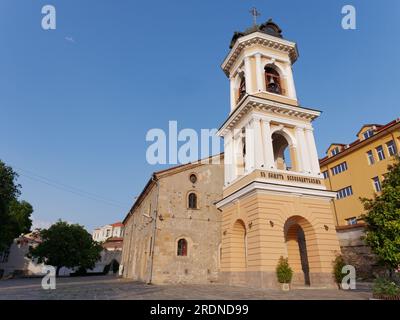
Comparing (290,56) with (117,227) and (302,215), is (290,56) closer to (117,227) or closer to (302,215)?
(302,215)

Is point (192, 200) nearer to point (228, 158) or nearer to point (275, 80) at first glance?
point (228, 158)

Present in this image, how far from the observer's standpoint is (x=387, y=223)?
10.6 meters

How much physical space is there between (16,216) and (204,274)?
101 ft

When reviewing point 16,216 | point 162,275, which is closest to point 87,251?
point 16,216

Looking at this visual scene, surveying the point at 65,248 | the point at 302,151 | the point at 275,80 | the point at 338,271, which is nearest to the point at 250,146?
the point at 302,151

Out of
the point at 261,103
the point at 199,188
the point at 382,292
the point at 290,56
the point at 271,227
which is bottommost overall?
the point at 382,292

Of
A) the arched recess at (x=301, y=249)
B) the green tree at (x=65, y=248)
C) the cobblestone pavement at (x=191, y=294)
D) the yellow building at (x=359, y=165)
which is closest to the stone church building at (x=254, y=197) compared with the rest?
the arched recess at (x=301, y=249)

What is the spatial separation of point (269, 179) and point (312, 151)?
14.6ft

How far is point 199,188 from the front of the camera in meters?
21.5

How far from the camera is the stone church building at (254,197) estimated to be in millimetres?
14477

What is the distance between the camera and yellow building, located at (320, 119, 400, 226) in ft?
80.7

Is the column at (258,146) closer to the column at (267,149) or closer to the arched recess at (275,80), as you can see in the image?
the column at (267,149)

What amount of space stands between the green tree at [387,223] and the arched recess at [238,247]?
7.51 metres

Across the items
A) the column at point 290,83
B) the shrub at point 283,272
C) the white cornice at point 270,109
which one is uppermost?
the column at point 290,83
